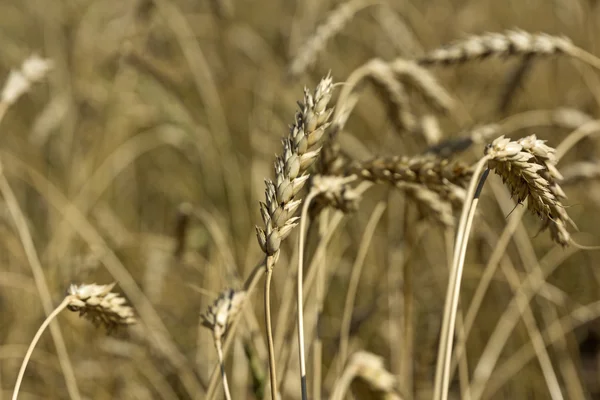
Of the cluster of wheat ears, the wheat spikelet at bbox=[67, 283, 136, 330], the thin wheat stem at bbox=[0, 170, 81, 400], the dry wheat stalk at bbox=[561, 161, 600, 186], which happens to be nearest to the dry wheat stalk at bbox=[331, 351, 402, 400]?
the cluster of wheat ears

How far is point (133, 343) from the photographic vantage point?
2.09 m

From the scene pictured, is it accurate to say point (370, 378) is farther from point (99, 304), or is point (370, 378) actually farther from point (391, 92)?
point (391, 92)

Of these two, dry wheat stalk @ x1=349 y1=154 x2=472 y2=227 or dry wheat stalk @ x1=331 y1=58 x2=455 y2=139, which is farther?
dry wheat stalk @ x1=331 y1=58 x2=455 y2=139

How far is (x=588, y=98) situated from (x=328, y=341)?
1740 mm

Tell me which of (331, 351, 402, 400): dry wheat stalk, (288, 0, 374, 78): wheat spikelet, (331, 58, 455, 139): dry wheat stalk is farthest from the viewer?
(288, 0, 374, 78): wheat spikelet

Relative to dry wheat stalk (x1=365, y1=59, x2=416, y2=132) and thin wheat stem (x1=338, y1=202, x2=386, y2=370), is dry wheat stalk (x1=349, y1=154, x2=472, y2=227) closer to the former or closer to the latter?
thin wheat stem (x1=338, y1=202, x2=386, y2=370)

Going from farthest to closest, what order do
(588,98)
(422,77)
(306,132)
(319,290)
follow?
1. (588,98)
2. (422,77)
3. (319,290)
4. (306,132)

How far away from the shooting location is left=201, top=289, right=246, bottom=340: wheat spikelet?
1145 mm

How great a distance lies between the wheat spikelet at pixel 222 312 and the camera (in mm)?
1145

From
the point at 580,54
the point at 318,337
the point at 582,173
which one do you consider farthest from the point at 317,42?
the point at 318,337

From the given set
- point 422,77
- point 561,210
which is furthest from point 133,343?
point 561,210

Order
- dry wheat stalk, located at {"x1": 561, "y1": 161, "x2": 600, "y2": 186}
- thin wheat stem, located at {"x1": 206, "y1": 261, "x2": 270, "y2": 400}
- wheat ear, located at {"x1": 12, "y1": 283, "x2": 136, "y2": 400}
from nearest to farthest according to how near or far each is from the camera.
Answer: wheat ear, located at {"x1": 12, "y1": 283, "x2": 136, "y2": 400} → thin wheat stem, located at {"x1": 206, "y1": 261, "x2": 270, "y2": 400} → dry wheat stalk, located at {"x1": 561, "y1": 161, "x2": 600, "y2": 186}

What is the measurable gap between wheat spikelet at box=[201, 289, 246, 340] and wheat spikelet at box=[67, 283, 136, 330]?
0.49ft

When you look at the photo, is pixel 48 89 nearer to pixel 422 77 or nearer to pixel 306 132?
pixel 422 77
